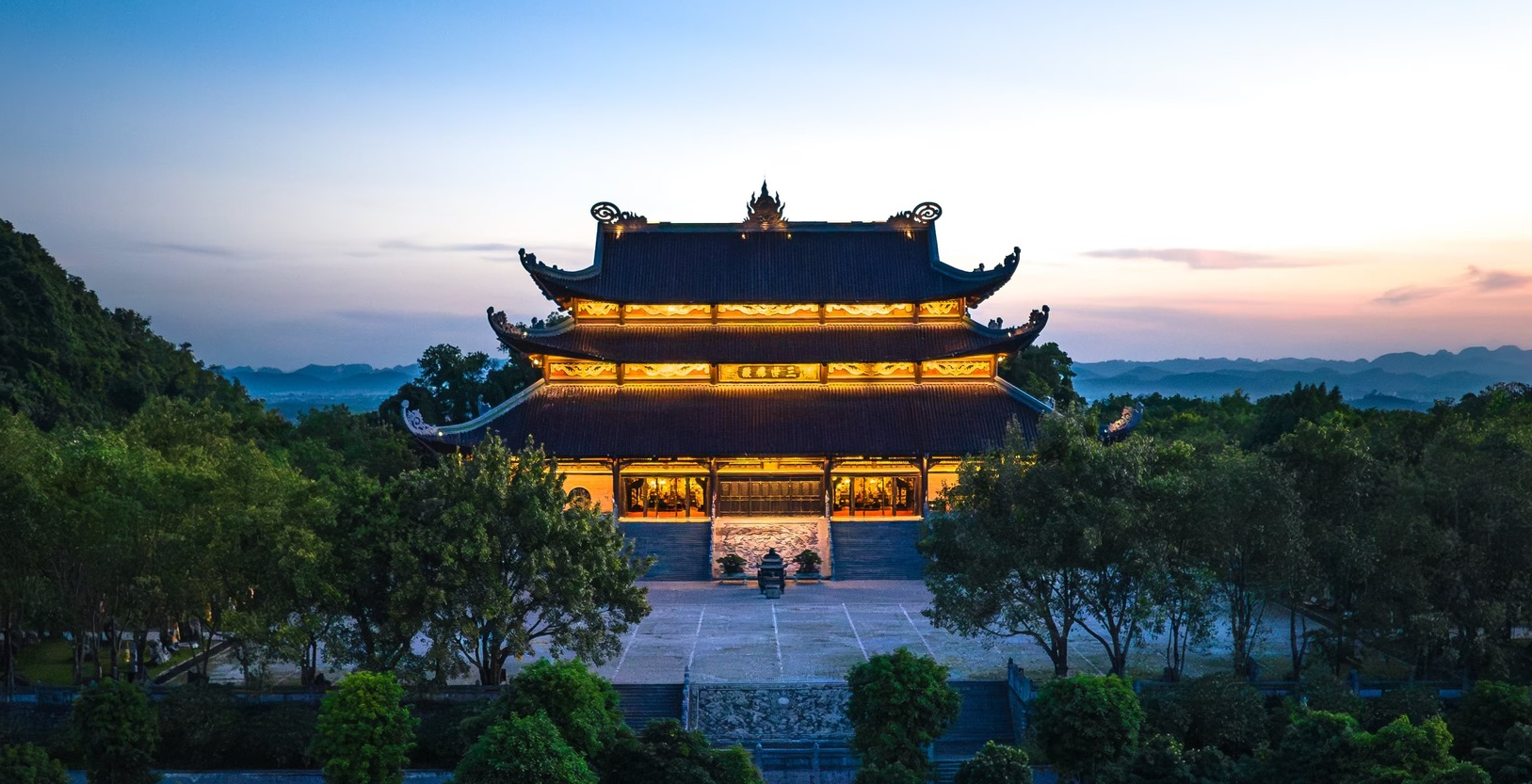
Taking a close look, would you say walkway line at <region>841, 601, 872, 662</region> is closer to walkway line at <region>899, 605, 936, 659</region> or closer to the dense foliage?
walkway line at <region>899, 605, 936, 659</region>

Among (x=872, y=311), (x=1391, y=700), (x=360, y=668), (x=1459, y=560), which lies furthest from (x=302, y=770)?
(x=872, y=311)

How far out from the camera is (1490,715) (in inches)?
849

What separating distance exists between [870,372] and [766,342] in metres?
3.73

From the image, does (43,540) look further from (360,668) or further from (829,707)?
(829,707)

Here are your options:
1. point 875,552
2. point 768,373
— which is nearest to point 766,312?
point 768,373

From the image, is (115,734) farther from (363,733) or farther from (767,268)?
(767,268)

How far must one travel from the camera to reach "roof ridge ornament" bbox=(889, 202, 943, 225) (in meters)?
45.3

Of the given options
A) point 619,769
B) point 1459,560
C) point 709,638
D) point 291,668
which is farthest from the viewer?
point 709,638

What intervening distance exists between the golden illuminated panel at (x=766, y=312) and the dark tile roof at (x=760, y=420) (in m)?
2.73

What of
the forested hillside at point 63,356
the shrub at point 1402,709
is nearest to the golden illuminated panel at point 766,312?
the forested hillside at point 63,356

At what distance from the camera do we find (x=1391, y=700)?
22547mm

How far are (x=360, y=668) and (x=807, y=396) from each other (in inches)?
822

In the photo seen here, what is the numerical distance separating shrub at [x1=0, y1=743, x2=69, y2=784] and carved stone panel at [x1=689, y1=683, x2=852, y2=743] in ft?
35.8

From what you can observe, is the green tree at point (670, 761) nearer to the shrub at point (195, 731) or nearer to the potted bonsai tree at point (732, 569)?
the shrub at point (195, 731)
